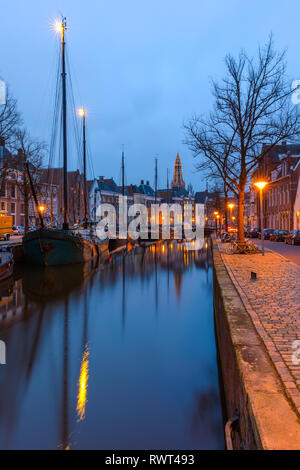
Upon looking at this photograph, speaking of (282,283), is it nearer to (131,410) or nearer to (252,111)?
(131,410)

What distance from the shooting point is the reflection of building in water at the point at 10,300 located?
12272mm

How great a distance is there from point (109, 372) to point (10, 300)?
8659mm

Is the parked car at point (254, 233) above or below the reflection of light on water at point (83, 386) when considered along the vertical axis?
above

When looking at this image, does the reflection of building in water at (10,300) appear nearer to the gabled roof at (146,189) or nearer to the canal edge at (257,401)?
the canal edge at (257,401)

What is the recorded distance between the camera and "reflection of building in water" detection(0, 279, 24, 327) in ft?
40.3

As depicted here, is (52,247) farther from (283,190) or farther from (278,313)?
(283,190)

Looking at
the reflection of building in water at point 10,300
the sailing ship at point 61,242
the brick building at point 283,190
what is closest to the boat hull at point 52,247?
the sailing ship at point 61,242

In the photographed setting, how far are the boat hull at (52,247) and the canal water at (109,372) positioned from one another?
694cm

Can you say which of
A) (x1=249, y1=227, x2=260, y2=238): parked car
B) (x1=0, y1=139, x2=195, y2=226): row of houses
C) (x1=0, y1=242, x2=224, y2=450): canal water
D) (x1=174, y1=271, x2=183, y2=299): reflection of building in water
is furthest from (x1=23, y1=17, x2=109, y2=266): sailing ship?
(x1=249, y1=227, x2=260, y2=238): parked car

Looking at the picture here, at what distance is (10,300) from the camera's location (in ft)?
48.0

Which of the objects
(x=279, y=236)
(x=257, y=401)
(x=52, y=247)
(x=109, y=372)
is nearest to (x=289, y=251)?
(x=279, y=236)

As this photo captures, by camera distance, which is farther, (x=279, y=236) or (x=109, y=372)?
(x=279, y=236)

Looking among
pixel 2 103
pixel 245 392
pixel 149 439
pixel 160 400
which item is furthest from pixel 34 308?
pixel 2 103
